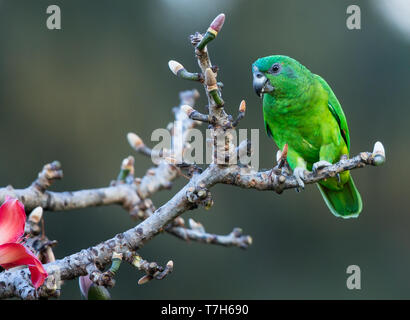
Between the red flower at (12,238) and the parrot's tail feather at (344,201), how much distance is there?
2.08m

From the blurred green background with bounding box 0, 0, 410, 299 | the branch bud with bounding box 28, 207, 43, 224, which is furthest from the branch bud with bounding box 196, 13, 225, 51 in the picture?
the blurred green background with bounding box 0, 0, 410, 299

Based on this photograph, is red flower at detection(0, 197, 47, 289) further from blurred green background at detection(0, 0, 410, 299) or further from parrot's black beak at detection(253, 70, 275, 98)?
blurred green background at detection(0, 0, 410, 299)

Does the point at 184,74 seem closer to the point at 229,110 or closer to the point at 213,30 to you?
the point at 213,30

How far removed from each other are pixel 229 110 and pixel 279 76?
3789mm

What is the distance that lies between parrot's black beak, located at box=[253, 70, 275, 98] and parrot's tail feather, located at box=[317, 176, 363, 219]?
2.32 feet

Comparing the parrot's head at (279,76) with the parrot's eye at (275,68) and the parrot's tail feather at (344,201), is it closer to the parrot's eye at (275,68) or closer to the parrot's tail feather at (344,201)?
the parrot's eye at (275,68)

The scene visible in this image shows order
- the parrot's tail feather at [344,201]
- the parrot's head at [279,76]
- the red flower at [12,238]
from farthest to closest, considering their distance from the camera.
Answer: the parrot's tail feather at [344,201] < the parrot's head at [279,76] < the red flower at [12,238]

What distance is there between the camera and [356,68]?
24.3 ft

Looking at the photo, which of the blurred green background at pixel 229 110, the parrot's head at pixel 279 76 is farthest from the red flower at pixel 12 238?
the blurred green background at pixel 229 110

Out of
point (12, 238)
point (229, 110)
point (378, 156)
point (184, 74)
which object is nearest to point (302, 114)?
point (378, 156)

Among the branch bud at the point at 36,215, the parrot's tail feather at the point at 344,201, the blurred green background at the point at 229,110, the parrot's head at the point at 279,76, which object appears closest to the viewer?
the branch bud at the point at 36,215

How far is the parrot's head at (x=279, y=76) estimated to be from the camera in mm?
2611

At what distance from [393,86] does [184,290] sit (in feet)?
13.6

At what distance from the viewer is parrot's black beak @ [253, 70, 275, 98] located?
2.61m
